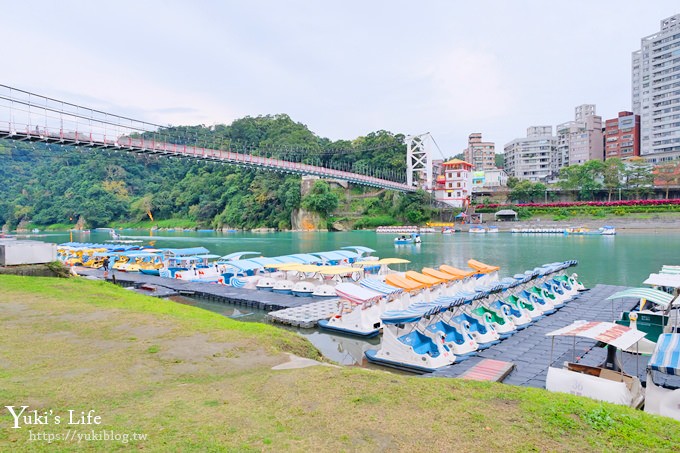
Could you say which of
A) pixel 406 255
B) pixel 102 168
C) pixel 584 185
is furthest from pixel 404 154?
pixel 102 168

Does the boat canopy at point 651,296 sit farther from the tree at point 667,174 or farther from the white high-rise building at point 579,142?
the white high-rise building at point 579,142

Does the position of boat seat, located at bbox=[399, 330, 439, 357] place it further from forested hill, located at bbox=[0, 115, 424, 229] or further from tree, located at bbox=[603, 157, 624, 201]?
forested hill, located at bbox=[0, 115, 424, 229]

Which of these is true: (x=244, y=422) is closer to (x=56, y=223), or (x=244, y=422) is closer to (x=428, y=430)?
(x=428, y=430)

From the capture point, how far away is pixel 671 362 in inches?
228

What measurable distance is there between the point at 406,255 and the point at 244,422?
34.3 metres

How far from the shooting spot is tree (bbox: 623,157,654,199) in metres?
65.1

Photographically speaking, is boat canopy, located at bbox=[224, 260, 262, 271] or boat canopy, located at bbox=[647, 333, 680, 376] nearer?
boat canopy, located at bbox=[647, 333, 680, 376]

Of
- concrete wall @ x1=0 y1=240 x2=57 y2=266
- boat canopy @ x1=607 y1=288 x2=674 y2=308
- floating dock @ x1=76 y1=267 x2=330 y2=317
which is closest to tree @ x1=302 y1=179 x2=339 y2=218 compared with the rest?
floating dock @ x1=76 y1=267 x2=330 y2=317

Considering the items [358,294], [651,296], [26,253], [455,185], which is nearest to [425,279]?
[358,294]

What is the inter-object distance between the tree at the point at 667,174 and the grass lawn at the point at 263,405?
74245mm

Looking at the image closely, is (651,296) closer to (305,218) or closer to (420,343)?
(420,343)

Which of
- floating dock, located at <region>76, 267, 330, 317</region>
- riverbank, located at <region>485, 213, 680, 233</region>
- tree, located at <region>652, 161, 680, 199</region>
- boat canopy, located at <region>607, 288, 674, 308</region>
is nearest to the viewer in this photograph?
boat canopy, located at <region>607, 288, 674, 308</region>

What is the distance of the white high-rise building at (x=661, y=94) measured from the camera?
71.5 meters

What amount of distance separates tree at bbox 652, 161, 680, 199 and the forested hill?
40701 millimetres
